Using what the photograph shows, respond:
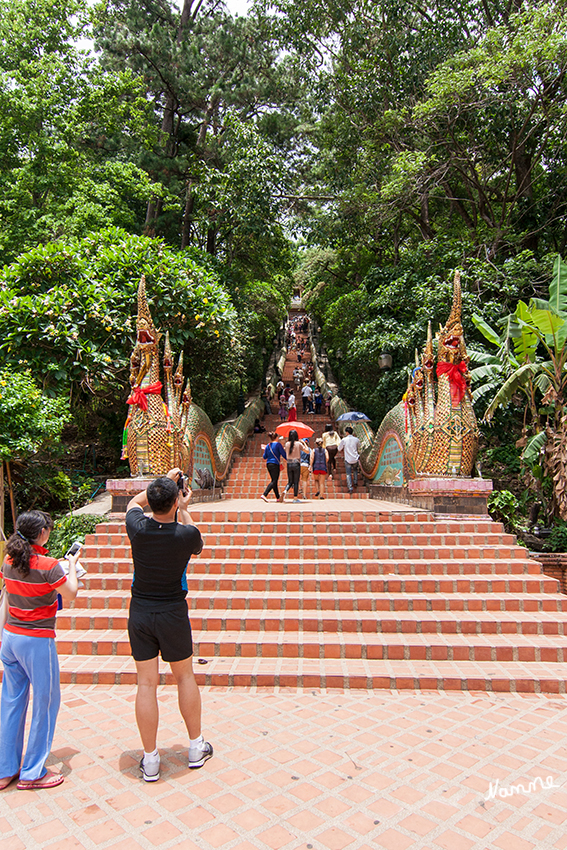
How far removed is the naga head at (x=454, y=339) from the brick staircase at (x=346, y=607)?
8.06 ft

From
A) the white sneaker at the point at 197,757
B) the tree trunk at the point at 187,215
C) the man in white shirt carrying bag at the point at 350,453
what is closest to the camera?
the white sneaker at the point at 197,757

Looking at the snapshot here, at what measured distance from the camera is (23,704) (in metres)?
3.05

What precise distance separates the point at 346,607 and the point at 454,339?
4.48m

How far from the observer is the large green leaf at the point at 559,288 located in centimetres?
865

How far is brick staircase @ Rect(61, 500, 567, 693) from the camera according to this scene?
4.63 m

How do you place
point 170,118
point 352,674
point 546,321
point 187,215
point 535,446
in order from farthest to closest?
point 170,118 < point 187,215 < point 535,446 < point 546,321 < point 352,674

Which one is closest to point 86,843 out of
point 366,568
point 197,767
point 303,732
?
point 197,767

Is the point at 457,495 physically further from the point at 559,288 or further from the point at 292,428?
the point at 559,288

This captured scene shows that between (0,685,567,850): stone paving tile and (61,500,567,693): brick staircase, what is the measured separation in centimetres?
39

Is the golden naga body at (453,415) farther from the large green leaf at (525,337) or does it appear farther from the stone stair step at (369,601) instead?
A: the stone stair step at (369,601)

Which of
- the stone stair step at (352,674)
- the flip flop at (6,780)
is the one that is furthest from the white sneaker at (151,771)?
the stone stair step at (352,674)

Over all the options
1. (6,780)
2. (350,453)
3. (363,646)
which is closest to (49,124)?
(350,453)

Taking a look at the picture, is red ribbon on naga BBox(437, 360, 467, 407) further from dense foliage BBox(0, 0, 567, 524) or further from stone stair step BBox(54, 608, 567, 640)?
stone stair step BBox(54, 608, 567, 640)

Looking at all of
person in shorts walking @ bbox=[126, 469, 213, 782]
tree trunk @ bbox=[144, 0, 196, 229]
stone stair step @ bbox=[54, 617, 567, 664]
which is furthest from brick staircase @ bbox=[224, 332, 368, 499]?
person in shorts walking @ bbox=[126, 469, 213, 782]
